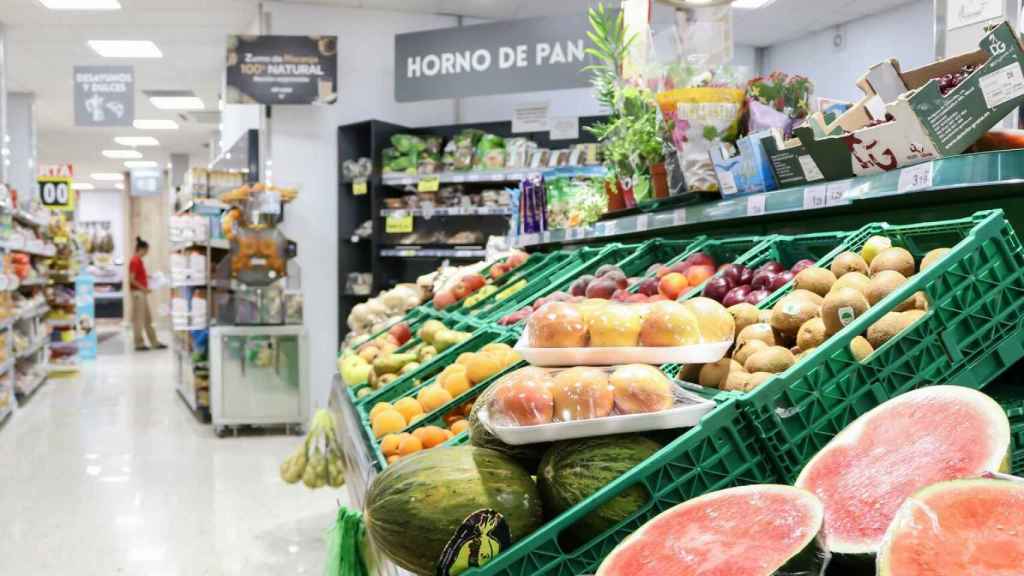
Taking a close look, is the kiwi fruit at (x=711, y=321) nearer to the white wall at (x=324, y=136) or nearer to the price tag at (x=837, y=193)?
the price tag at (x=837, y=193)

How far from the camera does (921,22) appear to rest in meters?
7.98

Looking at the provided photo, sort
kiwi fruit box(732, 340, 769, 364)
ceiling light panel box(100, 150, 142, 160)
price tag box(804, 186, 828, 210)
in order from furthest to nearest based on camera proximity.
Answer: ceiling light panel box(100, 150, 142, 160) < price tag box(804, 186, 828, 210) < kiwi fruit box(732, 340, 769, 364)

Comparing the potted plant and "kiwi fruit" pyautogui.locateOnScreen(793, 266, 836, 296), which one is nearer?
"kiwi fruit" pyautogui.locateOnScreen(793, 266, 836, 296)

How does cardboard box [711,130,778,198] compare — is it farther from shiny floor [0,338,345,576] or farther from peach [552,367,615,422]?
shiny floor [0,338,345,576]

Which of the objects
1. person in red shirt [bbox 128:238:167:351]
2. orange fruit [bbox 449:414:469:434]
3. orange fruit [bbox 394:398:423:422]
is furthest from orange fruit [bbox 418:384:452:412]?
person in red shirt [bbox 128:238:167:351]

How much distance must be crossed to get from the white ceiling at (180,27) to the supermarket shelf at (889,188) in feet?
20.0

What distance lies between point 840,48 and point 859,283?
8.64 metres

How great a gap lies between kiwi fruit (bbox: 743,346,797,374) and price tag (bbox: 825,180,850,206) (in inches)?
18.3

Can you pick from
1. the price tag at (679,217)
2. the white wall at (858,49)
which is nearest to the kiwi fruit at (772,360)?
the price tag at (679,217)

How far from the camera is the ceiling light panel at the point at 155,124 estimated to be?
14.2 m

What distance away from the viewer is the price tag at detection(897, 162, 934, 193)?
4.46ft

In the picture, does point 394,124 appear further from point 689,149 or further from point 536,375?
point 536,375

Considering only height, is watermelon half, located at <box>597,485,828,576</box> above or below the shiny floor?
above

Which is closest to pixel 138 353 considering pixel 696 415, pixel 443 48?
pixel 443 48
